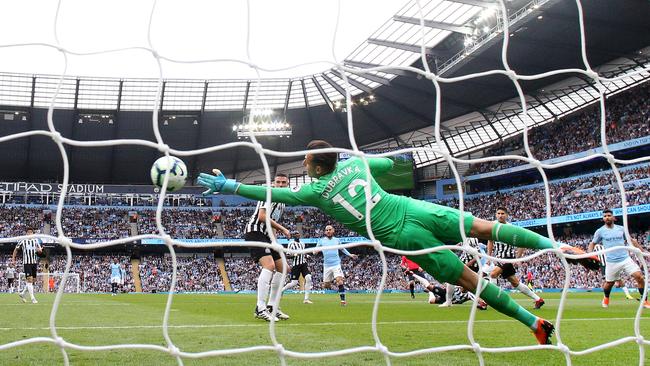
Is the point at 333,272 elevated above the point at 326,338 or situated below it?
below

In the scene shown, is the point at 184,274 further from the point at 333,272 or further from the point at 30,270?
the point at 333,272

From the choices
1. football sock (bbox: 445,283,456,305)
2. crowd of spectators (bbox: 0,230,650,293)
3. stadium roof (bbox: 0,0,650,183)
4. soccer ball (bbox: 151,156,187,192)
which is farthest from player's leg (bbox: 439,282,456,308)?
crowd of spectators (bbox: 0,230,650,293)

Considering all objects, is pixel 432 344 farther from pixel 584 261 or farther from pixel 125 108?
pixel 125 108

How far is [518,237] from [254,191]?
6.19 ft

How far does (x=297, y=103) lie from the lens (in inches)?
1503

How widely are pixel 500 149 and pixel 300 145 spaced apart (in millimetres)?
13835

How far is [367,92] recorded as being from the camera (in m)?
35.4

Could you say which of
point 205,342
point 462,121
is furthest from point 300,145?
point 205,342

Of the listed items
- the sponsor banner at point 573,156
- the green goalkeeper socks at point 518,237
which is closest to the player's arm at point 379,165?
the green goalkeeper socks at point 518,237

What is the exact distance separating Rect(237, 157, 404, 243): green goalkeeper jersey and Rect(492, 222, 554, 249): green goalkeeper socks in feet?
2.24

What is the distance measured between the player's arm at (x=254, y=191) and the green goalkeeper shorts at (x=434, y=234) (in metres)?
0.72

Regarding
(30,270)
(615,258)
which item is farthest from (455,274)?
(30,270)

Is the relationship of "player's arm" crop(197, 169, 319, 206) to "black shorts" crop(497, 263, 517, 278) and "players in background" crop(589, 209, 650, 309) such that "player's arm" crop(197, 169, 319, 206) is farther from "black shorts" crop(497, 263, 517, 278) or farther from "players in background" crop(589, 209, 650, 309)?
"players in background" crop(589, 209, 650, 309)

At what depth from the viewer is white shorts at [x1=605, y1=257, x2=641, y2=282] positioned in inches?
385
